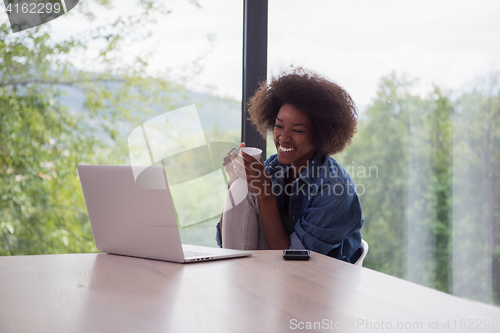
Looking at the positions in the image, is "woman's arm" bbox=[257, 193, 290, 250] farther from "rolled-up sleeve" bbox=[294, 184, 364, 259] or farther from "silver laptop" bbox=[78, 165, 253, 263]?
"silver laptop" bbox=[78, 165, 253, 263]

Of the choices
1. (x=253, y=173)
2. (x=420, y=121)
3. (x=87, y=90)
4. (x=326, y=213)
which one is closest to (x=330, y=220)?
(x=326, y=213)

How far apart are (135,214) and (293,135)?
0.89 m

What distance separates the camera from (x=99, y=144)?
7.34 ft

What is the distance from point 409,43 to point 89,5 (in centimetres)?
172

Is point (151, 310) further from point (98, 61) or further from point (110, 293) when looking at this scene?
point (98, 61)

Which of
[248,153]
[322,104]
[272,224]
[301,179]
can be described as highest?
[322,104]

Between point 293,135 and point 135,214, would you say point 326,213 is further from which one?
point 135,214

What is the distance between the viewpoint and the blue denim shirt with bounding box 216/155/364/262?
1.44 meters

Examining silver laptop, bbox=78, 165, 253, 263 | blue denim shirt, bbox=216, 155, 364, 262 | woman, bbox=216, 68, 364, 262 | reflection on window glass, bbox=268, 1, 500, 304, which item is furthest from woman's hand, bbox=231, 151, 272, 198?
reflection on window glass, bbox=268, 1, 500, 304

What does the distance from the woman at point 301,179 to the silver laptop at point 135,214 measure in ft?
1.34

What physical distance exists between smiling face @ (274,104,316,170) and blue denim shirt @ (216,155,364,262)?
0.09m

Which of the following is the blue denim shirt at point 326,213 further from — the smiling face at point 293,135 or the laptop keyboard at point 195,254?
the laptop keyboard at point 195,254

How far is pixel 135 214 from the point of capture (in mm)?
999

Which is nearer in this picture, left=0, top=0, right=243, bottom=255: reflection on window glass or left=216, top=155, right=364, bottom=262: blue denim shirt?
left=216, top=155, right=364, bottom=262: blue denim shirt
